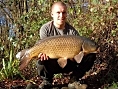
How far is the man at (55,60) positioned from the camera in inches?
214

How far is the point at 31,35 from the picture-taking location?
23.8 feet

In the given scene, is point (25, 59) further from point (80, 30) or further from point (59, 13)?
point (80, 30)

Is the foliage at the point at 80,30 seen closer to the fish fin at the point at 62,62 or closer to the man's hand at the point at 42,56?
the fish fin at the point at 62,62

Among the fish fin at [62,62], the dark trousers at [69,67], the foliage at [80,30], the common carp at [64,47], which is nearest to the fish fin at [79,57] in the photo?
the common carp at [64,47]

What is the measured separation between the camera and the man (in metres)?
5.43

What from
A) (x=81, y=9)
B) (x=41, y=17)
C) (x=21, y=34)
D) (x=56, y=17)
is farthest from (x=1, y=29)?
(x=56, y=17)

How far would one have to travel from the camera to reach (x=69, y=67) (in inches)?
222

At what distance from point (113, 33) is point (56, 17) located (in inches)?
55.6

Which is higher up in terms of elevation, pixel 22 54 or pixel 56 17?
pixel 56 17

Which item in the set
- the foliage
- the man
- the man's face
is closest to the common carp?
the man

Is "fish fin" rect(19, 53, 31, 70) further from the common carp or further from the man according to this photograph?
the man

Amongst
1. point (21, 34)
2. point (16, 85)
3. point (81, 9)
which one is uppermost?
point (81, 9)

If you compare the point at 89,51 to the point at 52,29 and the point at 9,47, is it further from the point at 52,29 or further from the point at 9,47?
the point at 9,47

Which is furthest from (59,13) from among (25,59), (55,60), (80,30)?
(80,30)
